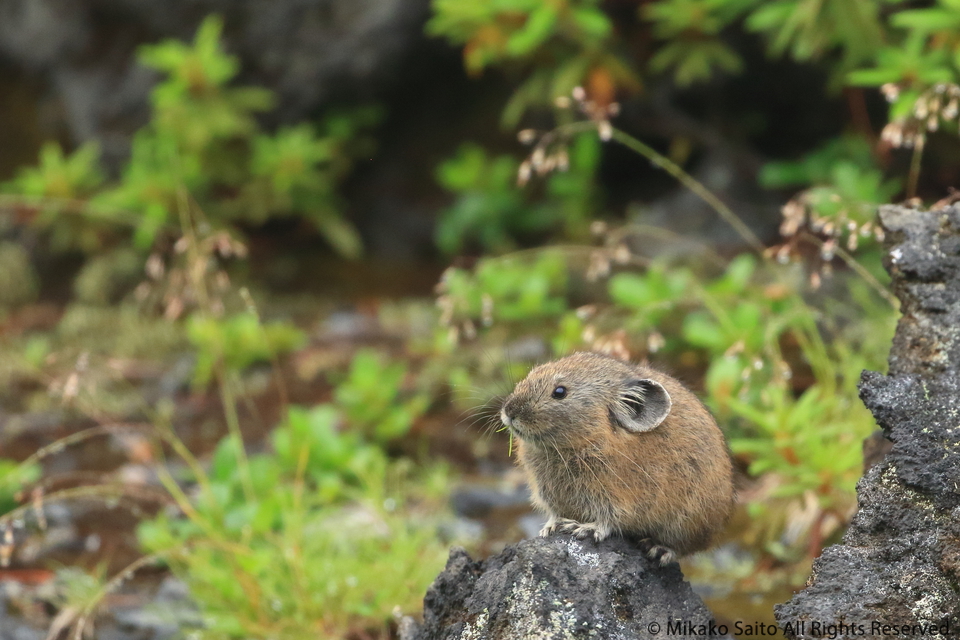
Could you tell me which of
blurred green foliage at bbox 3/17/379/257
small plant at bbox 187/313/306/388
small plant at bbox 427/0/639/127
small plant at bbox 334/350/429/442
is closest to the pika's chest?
small plant at bbox 334/350/429/442

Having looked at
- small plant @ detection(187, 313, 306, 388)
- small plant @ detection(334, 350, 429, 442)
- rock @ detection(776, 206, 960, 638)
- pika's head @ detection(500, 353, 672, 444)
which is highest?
small plant @ detection(187, 313, 306, 388)

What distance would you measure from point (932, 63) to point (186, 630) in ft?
17.2

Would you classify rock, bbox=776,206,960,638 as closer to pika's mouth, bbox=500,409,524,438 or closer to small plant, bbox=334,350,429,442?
pika's mouth, bbox=500,409,524,438

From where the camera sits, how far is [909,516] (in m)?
3.08

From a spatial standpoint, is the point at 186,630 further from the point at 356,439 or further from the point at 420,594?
the point at 356,439

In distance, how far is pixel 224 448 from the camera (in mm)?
5484

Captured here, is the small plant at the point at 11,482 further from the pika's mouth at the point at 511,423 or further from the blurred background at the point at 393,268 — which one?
the pika's mouth at the point at 511,423

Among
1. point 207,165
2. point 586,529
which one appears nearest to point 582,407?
point 586,529

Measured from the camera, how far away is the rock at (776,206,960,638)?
2.95 meters

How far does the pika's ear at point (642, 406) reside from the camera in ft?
11.7

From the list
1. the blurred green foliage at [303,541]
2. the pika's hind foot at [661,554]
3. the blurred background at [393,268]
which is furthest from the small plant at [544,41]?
the pika's hind foot at [661,554]

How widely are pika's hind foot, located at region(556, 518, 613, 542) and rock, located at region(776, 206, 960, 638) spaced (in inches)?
26.1

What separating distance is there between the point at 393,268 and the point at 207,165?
215 cm

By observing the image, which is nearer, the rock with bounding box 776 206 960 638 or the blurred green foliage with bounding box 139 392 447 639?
the rock with bounding box 776 206 960 638
